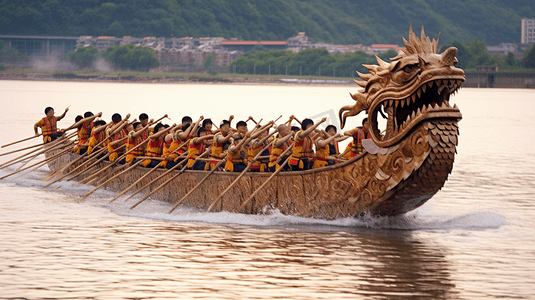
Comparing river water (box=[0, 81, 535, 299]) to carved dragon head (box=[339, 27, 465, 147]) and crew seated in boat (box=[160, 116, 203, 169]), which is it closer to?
crew seated in boat (box=[160, 116, 203, 169])

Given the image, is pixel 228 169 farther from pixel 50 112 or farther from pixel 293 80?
pixel 293 80

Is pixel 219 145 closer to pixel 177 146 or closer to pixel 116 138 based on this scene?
pixel 177 146

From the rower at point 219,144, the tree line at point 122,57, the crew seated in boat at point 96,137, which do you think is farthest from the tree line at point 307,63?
the rower at point 219,144

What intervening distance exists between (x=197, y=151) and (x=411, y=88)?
6.49m

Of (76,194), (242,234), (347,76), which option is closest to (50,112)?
(76,194)

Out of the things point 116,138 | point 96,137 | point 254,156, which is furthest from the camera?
point 96,137

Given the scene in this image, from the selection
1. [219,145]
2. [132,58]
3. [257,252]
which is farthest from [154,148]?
[132,58]

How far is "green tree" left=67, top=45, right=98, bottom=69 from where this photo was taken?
7628 inches

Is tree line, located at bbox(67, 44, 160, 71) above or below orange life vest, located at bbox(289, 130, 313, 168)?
above

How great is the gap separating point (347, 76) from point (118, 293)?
165241 millimetres

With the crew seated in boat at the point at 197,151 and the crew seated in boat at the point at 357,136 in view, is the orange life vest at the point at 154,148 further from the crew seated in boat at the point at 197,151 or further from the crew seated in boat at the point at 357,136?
the crew seated in boat at the point at 357,136

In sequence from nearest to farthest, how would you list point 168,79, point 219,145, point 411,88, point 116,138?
point 411,88 < point 219,145 < point 116,138 < point 168,79

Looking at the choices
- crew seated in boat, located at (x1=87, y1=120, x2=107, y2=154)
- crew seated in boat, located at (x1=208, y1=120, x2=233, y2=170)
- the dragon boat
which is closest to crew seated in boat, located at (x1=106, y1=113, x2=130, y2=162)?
crew seated in boat, located at (x1=87, y1=120, x2=107, y2=154)

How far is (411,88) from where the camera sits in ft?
44.2
